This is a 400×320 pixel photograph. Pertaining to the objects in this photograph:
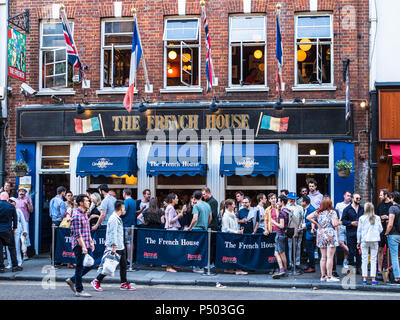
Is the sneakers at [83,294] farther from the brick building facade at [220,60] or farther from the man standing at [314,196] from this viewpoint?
the man standing at [314,196]

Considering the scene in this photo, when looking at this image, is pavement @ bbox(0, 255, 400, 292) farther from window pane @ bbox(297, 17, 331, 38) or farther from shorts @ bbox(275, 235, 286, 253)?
window pane @ bbox(297, 17, 331, 38)

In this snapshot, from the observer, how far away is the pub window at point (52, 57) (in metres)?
16.4

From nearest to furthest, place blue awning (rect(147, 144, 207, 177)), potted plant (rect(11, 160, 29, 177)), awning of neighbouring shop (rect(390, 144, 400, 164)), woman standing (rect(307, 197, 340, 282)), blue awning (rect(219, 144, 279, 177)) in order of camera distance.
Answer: woman standing (rect(307, 197, 340, 282))
awning of neighbouring shop (rect(390, 144, 400, 164))
blue awning (rect(219, 144, 279, 177))
blue awning (rect(147, 144, 207, 177))
potted plant (rect(11, 160, 29, 177))

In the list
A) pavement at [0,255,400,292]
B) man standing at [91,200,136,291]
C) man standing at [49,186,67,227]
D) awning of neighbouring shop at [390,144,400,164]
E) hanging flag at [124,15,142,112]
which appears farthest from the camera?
hanging flag at [124,15,142,112]

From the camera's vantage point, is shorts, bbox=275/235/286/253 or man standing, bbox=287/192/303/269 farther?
man standing, bbox=287/192/303/269

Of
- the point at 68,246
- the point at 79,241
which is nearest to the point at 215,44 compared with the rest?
the point at 68,246

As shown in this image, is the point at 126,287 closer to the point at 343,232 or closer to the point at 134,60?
the point at 343,232

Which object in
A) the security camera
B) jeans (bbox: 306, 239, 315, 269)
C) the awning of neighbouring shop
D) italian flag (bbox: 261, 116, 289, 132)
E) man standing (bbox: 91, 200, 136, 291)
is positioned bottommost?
jeans (bbox: 306, 239, 315, 269)

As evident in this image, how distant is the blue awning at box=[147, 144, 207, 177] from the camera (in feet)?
48.8

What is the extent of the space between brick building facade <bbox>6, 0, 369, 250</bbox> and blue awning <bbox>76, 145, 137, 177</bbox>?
747 millimetres

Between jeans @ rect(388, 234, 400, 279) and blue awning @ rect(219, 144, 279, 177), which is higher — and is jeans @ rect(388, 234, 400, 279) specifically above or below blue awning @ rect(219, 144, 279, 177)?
below

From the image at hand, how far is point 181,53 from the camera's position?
51.9 feet

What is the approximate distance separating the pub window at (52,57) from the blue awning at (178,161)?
3918 mm

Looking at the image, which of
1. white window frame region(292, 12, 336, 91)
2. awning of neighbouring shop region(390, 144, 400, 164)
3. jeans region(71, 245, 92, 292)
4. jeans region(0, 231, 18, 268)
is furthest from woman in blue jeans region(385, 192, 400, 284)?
jeans region(0, 231, 18, 268)
